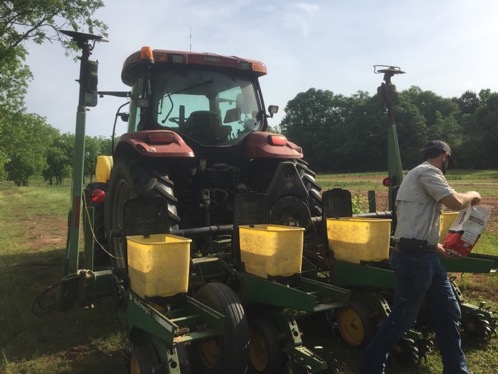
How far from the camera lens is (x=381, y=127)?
60.4 metres

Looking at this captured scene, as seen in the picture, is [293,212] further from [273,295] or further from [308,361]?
[308,361]

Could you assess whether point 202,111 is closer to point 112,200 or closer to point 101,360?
point 112,200

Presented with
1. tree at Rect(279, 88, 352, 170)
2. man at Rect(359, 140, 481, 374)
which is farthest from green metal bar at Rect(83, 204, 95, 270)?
tree at Rect(279, 88, 352, 170)

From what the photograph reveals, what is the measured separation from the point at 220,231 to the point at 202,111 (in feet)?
5.64

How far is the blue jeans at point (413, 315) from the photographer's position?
3.06m

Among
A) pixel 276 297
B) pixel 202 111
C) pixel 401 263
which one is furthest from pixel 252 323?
pixel 202 111

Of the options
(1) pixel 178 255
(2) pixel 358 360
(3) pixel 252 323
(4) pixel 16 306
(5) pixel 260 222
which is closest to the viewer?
(1) pixel 178 255

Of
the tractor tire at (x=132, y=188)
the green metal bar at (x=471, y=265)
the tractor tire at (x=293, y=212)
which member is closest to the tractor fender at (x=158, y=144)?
the tractor tire at (x=132, y=188)

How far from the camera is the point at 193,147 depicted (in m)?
4.93

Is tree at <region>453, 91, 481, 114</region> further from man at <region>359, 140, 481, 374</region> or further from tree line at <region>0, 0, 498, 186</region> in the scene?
man at <region>359, 140, 481, 374</region>

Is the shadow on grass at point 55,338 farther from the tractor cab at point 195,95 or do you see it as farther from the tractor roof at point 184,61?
the tractor roof at point 184,61

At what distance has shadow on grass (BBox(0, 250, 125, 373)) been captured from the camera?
3574 mm

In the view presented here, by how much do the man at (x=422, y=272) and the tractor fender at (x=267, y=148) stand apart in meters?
1.85

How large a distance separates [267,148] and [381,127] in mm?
58681
